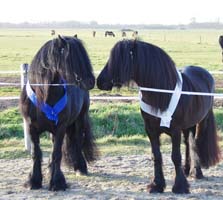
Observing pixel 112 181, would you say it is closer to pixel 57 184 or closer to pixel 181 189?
pixel 57 184

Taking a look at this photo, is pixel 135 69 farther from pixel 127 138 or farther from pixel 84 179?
pixel 127 138

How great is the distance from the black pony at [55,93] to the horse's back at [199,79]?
5.05ft

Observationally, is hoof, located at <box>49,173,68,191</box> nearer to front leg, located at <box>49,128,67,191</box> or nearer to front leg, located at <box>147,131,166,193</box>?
front leg, located at <box>49,128,67,191</box>

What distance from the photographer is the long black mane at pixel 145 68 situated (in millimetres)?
5543

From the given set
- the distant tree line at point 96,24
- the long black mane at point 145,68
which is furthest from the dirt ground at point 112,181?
the distant tree line at point 96,24

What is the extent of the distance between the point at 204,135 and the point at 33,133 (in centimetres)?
241

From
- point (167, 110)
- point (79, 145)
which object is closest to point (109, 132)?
point (79, 145)

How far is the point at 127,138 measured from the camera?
31.5 ft

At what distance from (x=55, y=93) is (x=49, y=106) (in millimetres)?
184

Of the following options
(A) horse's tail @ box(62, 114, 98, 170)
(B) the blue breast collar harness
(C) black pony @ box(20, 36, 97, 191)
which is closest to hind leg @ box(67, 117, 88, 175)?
(A) horse's tail @ box(62, 114, 98, 170)

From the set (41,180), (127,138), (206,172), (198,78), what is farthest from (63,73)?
(127,138)

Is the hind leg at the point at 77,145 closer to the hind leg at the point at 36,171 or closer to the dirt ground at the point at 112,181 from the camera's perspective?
the dirt ground at the point at 112,181

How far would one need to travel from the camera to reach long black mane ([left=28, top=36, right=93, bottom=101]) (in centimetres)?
559

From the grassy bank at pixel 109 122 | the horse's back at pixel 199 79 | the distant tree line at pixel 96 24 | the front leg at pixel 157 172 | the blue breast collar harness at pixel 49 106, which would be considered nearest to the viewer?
the blue breast collar harness at pixel 49 106
